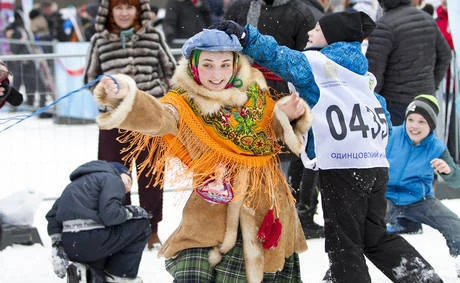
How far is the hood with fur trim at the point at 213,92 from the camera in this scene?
139 inches

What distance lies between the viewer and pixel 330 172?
3.92 metres

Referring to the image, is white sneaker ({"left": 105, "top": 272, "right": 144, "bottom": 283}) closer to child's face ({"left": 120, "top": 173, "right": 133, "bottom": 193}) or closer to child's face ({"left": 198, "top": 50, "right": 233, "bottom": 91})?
child's face ({"left": 120, "top": 173, "right": 133, "bottom": 193})

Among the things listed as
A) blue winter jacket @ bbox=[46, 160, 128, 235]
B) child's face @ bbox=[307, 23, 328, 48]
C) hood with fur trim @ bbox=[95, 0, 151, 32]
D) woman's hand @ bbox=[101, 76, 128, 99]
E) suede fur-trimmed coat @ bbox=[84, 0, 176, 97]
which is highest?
child's face @ bbox=[307, 23, 328, 48]

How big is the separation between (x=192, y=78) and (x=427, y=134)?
7.13 feet

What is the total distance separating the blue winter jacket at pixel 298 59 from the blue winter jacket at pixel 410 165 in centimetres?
122

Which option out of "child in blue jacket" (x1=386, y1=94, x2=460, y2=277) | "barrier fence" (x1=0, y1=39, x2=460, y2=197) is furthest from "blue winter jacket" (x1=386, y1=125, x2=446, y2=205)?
"barrier fence" (x1=0, y1=39, x2=460, y2=197)

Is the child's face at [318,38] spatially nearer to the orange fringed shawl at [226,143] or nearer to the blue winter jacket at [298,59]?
the blue winter jacket at [298,59]

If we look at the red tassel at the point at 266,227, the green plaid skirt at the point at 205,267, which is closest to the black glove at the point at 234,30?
the red tassel at the point at 266,227

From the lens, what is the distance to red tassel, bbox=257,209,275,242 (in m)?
3.63

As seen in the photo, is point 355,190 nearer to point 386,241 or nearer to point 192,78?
point 386,241

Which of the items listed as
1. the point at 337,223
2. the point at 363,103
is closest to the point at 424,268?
the point at 337,223

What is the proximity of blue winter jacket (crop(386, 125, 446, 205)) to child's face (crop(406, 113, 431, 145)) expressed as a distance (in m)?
0.04

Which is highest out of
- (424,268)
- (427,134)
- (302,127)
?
(302,127)

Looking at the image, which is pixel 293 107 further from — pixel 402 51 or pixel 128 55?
pixel 402 51
